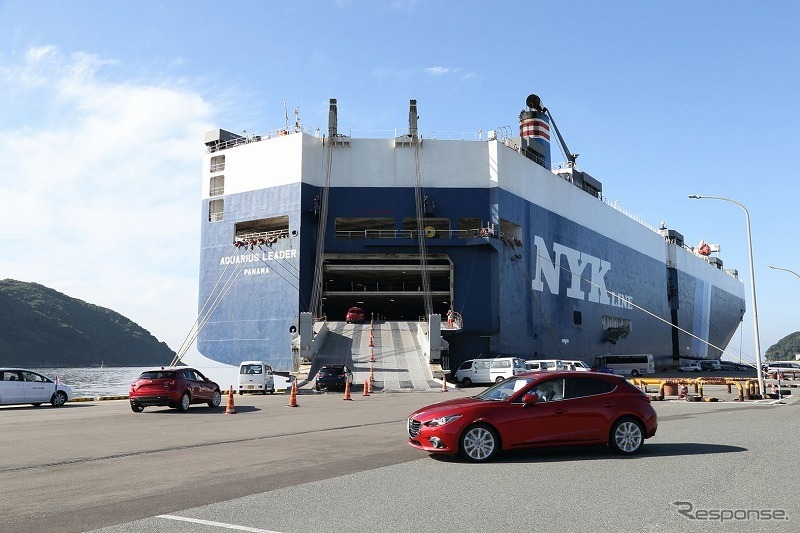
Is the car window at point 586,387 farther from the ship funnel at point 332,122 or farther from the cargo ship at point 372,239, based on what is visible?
the ship funnel at point 332,122

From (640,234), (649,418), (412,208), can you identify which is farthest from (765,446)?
(640,234)

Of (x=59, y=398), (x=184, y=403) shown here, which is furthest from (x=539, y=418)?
(x=59, y=398)

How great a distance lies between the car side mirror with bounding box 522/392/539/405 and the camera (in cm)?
1069

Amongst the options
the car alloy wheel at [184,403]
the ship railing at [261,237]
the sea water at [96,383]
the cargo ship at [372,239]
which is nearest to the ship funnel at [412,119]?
the cargo ship at [372,239]

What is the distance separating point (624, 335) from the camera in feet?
219

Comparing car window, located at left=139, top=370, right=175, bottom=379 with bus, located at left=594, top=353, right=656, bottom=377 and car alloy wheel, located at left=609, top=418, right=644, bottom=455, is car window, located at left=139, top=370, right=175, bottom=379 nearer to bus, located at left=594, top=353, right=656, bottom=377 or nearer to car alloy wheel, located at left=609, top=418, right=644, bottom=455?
car alloy wheel, located at left=609, top=418, right=644, bottom=455

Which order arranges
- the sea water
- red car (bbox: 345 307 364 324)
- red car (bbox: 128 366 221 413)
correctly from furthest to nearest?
red car (bbox: 345 307 364 324)
the sea water
red car (bbox: 128 366 221 413)

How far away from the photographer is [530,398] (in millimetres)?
10734

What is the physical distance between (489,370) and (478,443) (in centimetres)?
2863

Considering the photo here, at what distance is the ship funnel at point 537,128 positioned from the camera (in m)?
59.2

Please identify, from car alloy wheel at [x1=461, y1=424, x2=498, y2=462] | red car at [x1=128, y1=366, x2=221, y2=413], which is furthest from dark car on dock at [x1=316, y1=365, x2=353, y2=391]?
car alloy wheel at [x1=461, y1=424, x2=498, y2=462]

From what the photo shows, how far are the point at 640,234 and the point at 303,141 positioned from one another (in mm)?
44430

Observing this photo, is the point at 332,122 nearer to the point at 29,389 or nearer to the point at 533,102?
the point at 533,102

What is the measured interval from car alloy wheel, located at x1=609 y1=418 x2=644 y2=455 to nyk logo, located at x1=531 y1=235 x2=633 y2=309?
40.8m
